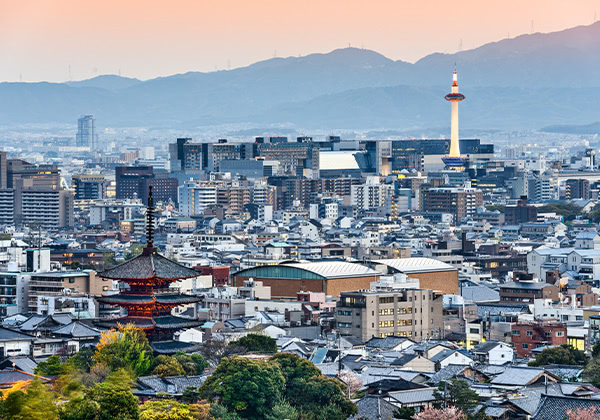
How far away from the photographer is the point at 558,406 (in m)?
29.7

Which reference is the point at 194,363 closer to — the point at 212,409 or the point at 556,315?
the point at 212,409

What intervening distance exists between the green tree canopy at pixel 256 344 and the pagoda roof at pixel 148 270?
2.14m

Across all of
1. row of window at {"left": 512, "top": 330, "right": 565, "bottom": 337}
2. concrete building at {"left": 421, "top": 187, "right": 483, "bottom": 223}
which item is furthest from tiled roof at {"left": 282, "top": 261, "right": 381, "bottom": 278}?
concrete building at {"left": 421, "top": 187, "right": 483, "bottom": 223}

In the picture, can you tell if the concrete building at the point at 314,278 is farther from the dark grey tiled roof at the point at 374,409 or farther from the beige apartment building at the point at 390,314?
the dark grey tiled roof at the point at 374,409

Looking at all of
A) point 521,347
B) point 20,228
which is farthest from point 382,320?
point 20,228

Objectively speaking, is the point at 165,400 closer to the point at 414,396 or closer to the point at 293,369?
the point at 293,369

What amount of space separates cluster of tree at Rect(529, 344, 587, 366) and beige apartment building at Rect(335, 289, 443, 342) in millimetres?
8892

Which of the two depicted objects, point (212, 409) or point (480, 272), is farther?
point (480, 272)

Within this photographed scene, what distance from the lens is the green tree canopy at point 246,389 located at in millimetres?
31391

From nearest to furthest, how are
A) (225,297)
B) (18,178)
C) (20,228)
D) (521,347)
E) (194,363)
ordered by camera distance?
(194,363) → (521,347) → (225,297) → (20,228) → (18,178)

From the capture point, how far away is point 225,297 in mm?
57125

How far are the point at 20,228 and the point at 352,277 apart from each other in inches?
2567

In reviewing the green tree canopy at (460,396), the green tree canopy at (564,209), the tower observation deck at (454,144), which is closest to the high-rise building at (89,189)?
the tower observation deck at (454,144)

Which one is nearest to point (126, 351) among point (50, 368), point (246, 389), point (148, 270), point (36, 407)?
point (50, 368)
